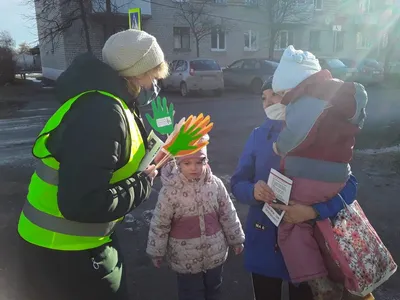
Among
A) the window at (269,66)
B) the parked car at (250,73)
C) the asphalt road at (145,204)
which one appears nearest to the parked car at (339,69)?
the window at (269,66)

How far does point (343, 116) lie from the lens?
169 centimetres

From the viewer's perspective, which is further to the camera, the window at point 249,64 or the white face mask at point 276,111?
the window at point 249,64

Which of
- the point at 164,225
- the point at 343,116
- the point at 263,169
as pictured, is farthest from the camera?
the point at 164,225

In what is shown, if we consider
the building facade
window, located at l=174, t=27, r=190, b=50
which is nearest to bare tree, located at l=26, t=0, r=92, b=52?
the building facade

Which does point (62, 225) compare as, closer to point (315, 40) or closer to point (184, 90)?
point (184, 90)

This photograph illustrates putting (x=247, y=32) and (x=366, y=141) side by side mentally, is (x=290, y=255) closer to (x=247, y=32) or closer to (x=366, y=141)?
(x=366, y=141)

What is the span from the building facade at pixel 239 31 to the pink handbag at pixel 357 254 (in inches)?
796

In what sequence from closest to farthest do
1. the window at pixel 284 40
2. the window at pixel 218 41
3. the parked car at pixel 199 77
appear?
the parked car at pixel 199 77 < the window at pixel 218 41 < the window at pixel 284 40

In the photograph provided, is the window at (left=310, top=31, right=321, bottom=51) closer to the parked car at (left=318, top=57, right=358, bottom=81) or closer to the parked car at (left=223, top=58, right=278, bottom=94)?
the parked car at (left=318, top=57, right=358, bottom=81)

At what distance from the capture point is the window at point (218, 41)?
2643 cm

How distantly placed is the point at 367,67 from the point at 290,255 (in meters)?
19.7

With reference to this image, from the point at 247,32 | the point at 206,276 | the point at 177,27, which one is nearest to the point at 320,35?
the point at 247,32

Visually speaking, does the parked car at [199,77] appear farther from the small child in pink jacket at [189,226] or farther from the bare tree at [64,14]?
the small child in pink jacket at [189,226]

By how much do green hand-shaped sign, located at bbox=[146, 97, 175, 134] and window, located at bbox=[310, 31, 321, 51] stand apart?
103ft
